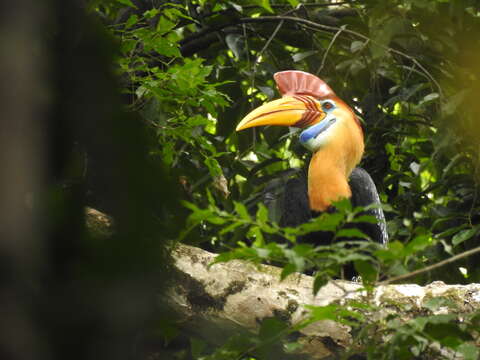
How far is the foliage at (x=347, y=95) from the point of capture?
9.57 ft

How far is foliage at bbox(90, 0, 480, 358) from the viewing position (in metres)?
2.92

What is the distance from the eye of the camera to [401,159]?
3.79m

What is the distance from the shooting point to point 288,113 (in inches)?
149

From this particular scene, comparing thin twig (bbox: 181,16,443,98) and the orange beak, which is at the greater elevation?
thin twig (bbox: 181,16,443,98)

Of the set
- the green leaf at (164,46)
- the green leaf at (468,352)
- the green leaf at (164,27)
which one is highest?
the green leaf at (164,27)

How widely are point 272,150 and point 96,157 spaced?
10.9 feet

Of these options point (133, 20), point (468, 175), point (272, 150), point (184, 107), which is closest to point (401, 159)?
point (468, 175)

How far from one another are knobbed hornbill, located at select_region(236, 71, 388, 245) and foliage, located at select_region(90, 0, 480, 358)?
0.10m

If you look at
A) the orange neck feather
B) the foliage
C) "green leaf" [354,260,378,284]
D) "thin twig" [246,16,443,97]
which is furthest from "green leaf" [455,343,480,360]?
the orange neck feather

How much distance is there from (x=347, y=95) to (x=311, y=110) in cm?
32

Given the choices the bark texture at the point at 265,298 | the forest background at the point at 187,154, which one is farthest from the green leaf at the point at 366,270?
the bark texture at the point at 265,298

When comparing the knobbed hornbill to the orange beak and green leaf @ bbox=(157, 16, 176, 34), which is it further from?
green leaf @ bbox=(157, 16, 176, 34)

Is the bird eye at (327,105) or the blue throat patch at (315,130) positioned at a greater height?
the bird eye at (327,105)

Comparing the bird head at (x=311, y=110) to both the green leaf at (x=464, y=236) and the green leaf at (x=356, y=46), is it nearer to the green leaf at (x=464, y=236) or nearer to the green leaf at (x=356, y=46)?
the green leaf at (x=356, y=46)
